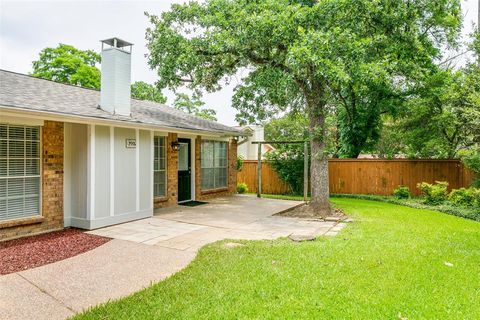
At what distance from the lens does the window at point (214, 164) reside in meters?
12.6

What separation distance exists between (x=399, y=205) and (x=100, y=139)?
1049 cm

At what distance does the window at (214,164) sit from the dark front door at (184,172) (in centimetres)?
82

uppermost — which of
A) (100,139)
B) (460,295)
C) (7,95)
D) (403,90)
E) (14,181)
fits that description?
(403,90)

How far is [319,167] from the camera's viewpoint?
974cm

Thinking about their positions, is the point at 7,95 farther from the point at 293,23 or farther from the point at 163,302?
the point at 293,23

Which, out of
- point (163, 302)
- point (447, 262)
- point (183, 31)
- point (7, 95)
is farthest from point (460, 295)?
point (183, 31)

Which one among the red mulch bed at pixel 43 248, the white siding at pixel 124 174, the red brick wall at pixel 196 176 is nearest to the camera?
the red mulch bed at pixel 43 248

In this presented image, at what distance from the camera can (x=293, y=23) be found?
8.40 metres

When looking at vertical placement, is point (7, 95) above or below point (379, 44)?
below

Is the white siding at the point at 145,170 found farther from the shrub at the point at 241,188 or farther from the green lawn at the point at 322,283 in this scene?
the shrub at the point at 241,188

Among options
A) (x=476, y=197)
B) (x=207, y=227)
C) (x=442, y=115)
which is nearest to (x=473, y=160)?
(x=476, y=197)

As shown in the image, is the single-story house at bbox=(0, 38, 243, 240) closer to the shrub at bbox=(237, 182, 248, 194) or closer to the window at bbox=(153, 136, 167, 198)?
the window at bbox=(153, 136, 167, 198)

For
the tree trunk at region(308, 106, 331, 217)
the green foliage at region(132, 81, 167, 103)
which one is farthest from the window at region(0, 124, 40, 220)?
the green foliage at region(132, 81, 167, 103)

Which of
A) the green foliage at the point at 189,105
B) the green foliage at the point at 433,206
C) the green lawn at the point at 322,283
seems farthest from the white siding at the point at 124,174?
the green foliage at the point at 189,105
